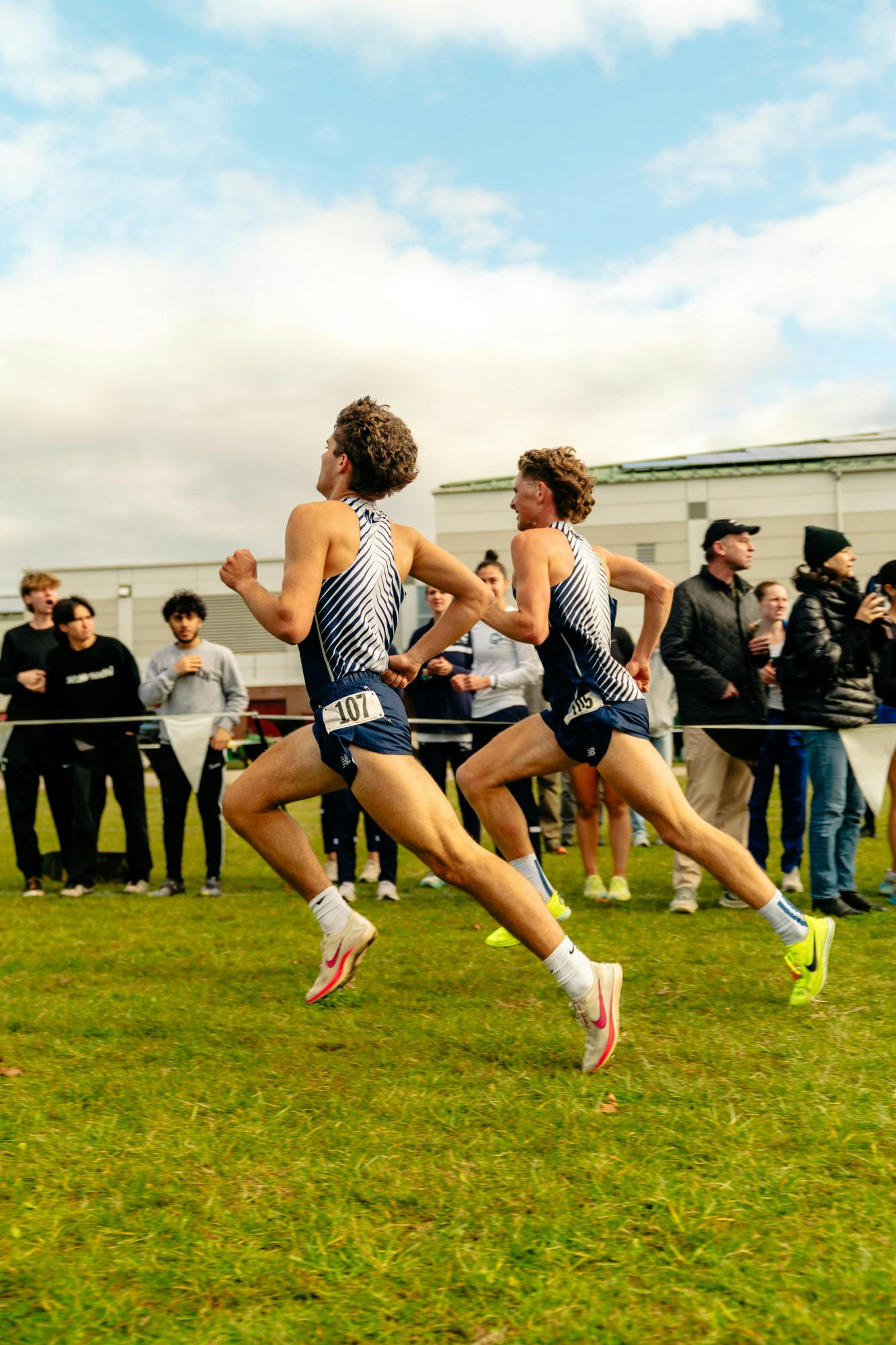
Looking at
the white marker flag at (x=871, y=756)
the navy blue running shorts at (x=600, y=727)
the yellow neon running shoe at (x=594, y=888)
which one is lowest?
the yellow neon running shoe at (x=594, y=888)

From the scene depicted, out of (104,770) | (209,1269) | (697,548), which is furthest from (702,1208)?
(697,548)

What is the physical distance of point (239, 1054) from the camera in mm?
4109

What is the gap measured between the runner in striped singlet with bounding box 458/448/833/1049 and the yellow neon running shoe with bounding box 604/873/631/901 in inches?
87.8

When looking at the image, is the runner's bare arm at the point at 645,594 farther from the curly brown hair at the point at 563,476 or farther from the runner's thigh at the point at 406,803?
the runner's thigh at the point at 406,803

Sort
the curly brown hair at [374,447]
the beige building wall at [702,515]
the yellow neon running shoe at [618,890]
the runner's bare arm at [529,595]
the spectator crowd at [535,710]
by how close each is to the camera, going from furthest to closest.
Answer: the beige building wall at [702,515] → the yellow neon running shoe at [618,890] → the spectator crowd at [535,710] → the runner's bare arm at [529,595] → the curly brown hair at [374,447]

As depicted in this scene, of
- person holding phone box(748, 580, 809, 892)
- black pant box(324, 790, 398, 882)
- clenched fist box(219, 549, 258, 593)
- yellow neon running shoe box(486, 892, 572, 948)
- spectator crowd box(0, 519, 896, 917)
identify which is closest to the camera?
clenched fist box(219, 549, 258, 593)

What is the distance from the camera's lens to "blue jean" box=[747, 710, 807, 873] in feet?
26.0

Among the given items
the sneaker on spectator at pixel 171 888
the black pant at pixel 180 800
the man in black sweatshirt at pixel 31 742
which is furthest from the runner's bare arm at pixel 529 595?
the man in black sweatshirt at pixel 31 742

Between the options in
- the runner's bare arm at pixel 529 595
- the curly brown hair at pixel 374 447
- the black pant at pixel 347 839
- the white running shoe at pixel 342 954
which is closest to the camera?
the curly brown hair at pixel 374 447

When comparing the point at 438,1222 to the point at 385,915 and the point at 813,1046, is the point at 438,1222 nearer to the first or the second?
the point at 813,1046

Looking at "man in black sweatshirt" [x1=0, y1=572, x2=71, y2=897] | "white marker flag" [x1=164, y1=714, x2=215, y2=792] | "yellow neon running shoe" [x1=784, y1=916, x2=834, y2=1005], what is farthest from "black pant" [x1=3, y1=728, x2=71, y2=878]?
"yellow neon running shoe" [x1=784, y1=916, x2=834, y2=1005]

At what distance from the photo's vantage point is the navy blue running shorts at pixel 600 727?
474 centimetres

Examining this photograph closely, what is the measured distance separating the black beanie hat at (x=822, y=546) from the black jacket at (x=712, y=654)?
1.67 ft

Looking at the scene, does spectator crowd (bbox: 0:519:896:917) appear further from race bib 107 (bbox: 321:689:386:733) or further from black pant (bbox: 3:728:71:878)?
race bib 107 (bbox: 321:689:386:733)
